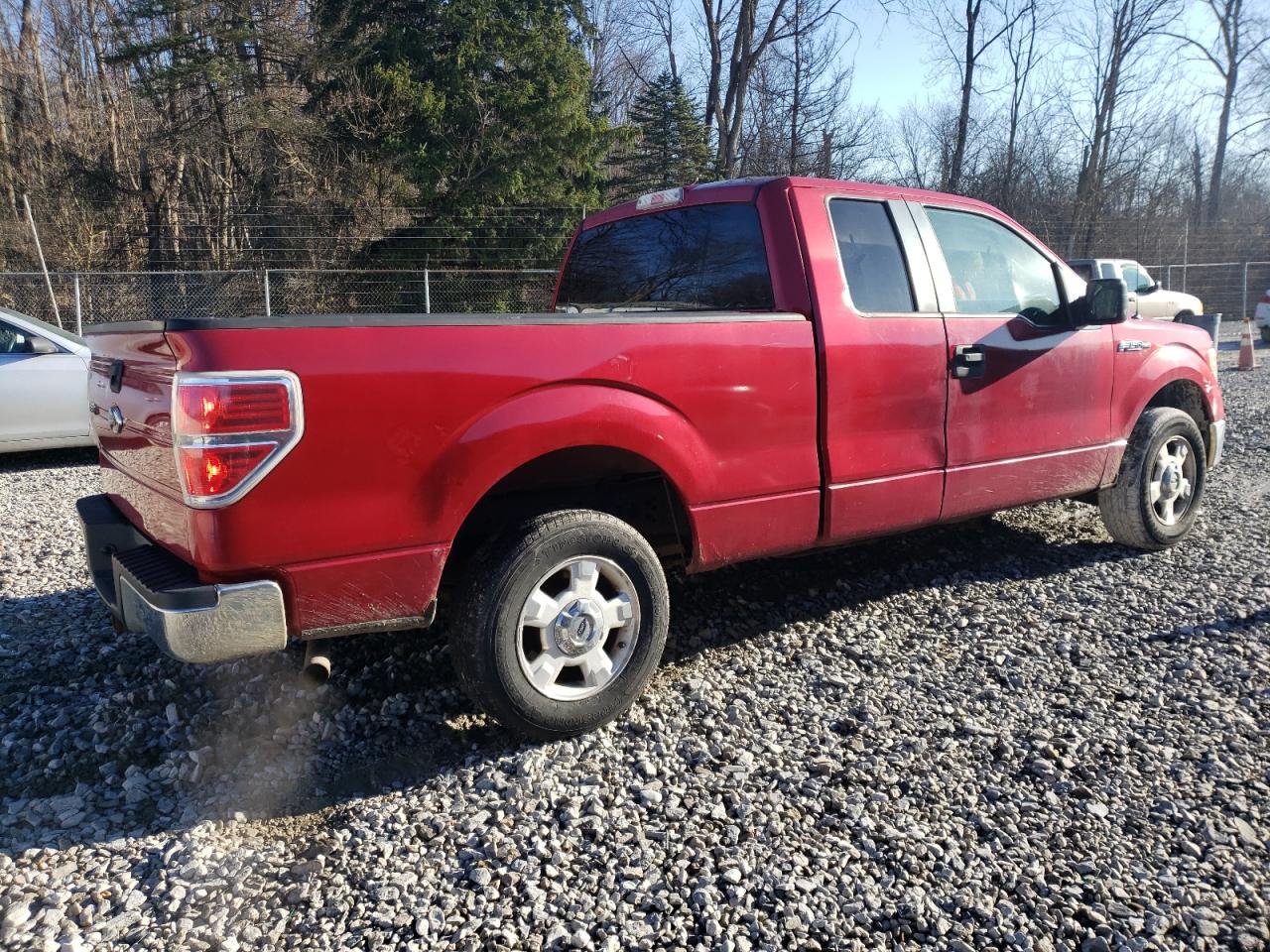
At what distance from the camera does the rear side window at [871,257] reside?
3895 millimetres

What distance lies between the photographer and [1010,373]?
14.3 feet

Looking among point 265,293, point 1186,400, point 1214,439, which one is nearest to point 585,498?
point 1186,400

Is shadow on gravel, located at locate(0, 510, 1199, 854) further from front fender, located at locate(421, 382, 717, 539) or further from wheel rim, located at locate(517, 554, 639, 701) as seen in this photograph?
front fender, located at locate(421, 382, 717, 539)

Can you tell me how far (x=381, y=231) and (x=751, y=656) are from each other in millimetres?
17212

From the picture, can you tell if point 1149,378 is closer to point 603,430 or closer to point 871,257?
point 871,257

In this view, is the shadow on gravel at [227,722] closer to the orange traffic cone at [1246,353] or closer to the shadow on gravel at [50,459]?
the shadow on gravel at [50,459]

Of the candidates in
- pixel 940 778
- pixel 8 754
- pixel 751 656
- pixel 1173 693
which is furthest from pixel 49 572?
pixel 1173 693

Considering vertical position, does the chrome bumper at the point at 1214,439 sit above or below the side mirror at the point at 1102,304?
below

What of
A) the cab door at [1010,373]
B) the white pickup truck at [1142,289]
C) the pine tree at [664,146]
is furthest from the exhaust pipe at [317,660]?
the pine tree at [664,146]

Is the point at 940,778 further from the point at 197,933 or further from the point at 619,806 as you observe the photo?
the point at 197,933

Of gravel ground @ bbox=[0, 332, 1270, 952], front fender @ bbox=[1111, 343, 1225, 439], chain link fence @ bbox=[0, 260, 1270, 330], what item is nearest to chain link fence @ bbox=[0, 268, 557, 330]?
chain link fence @ bbox=[0, 260, 1270, 330]

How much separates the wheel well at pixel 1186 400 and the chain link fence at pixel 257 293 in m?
10.1

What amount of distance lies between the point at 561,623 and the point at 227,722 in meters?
1.35

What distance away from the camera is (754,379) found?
3445 millimetres
